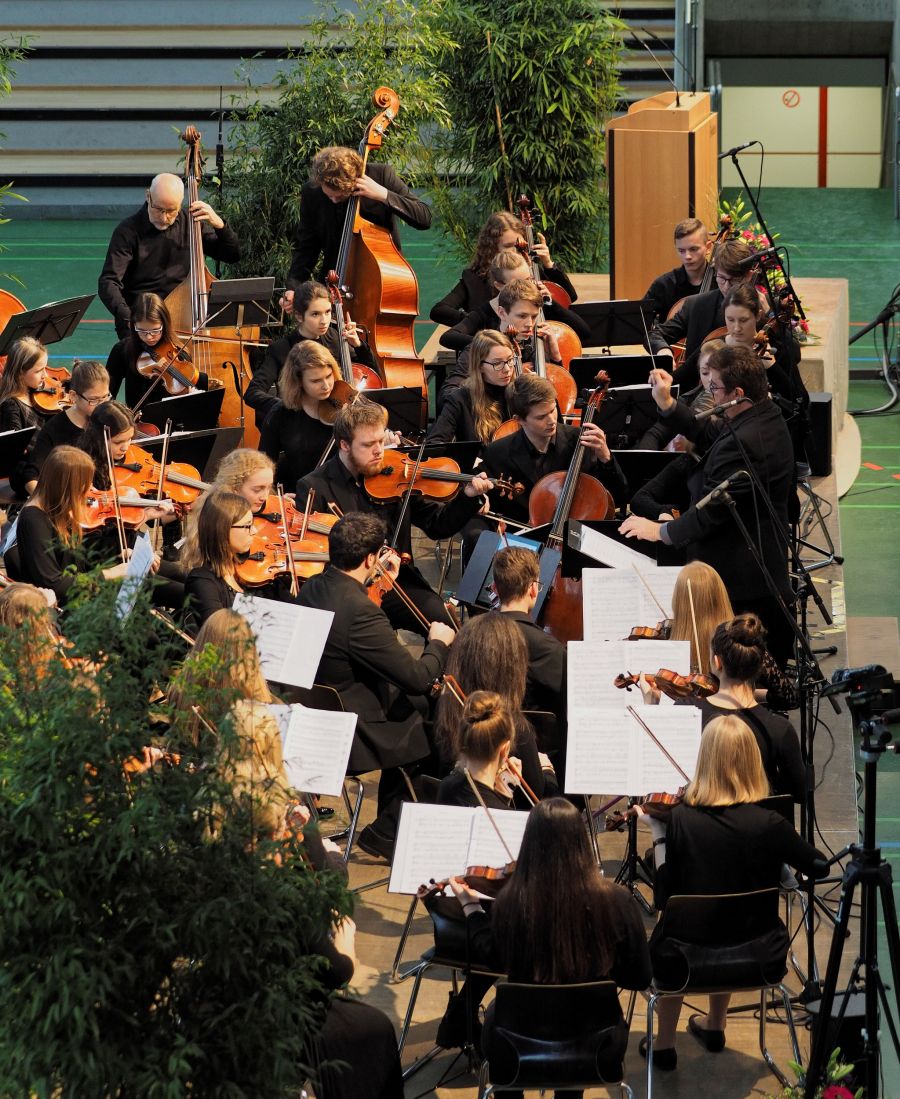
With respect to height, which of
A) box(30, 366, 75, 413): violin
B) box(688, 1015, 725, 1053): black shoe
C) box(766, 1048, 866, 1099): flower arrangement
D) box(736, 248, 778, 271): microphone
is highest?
box(736, 248, 778, 271): microphone

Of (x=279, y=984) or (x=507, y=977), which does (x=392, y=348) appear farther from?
(x=279, y=984)

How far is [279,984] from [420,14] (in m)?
8.35

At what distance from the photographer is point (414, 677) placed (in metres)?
4.77

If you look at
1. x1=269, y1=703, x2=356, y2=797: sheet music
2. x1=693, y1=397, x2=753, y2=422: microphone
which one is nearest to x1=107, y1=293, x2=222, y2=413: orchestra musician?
x1=693, y1=397, x2=753, y2=422: microphone

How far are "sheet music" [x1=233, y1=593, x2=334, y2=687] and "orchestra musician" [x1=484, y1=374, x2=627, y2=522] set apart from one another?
1725 millimetres

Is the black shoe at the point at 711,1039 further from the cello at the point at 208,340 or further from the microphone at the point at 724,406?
the cello at the point at 208,340

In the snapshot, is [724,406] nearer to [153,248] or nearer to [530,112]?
[153,248]

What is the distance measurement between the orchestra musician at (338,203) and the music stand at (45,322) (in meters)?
1.03

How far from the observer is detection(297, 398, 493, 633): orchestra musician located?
546cm

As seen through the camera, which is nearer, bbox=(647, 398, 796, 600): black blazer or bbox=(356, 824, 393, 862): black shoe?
bbox=(356, 824, 393, 862): black shoe

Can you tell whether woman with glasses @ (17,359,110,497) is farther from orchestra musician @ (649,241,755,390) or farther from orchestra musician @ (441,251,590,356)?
orchestra musician @ (649,241,755,390)

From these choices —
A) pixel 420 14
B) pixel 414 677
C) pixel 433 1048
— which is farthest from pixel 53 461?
pixel 420 14

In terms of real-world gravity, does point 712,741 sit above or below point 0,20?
below

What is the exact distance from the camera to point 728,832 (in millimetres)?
3830
